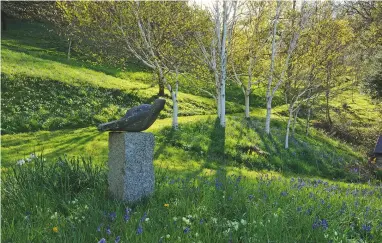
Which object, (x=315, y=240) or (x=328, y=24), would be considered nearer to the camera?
(x=315, y=240)

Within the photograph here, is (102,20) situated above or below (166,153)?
above

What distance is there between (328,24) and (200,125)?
9.63 meters

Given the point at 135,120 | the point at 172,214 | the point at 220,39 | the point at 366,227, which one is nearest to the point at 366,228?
the point at 366,227

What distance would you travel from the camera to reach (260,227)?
4.11 m

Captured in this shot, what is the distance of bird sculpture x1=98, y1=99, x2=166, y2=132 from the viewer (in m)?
5.79

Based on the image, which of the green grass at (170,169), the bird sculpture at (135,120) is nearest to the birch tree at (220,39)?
the green grass at (170,169)

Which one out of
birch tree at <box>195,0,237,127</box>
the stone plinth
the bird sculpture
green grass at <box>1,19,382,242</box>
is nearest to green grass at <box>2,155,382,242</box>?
green grass at <box>1,19,382,242</box>

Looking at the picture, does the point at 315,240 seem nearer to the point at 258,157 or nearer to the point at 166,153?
the point at 166,153

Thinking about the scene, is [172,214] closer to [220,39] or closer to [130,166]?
[130,166]

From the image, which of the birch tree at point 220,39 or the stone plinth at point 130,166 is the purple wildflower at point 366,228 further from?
the birch tree at point 220,39

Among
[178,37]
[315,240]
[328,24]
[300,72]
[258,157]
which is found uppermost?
[328,24]

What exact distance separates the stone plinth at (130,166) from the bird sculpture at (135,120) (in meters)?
0.12

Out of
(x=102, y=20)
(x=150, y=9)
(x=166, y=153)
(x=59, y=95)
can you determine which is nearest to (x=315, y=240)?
(x=166, y=153)

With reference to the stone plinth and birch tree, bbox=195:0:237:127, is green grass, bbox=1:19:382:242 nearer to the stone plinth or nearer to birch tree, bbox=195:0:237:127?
the stone plinth
